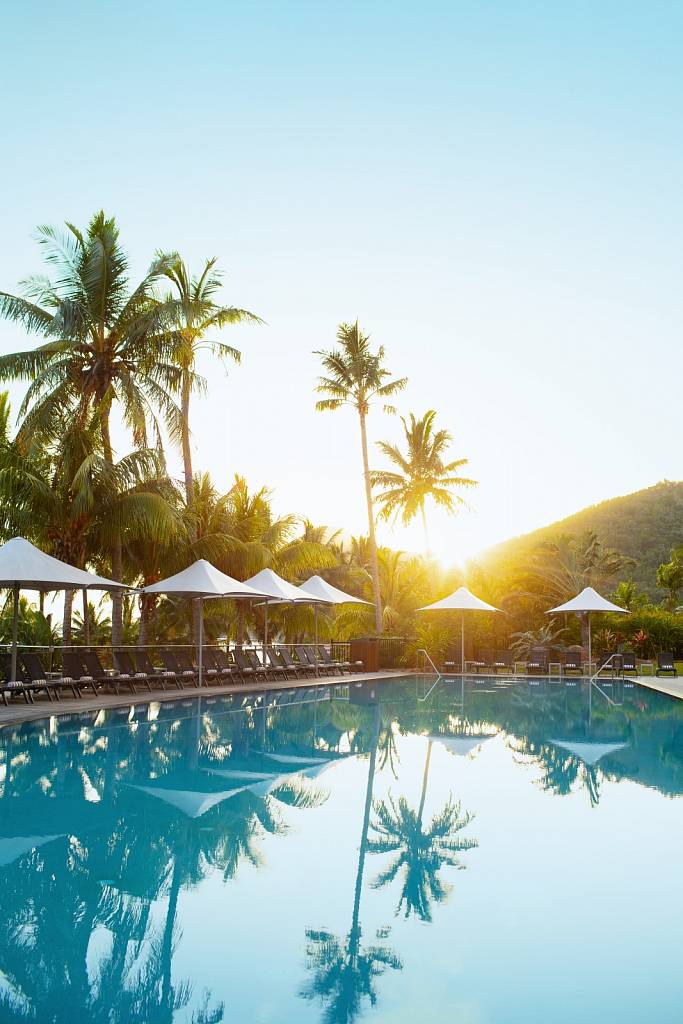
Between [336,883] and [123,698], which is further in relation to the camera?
[123,698]

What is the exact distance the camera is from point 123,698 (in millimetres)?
15156

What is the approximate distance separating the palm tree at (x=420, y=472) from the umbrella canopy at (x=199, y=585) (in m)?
16.0

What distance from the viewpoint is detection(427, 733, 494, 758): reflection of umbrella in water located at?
1081cm

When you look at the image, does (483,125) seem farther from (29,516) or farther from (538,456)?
(538,456)

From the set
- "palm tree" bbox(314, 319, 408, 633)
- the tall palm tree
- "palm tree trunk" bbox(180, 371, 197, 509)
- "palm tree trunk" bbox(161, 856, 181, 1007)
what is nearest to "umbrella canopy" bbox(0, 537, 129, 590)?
the tall palm tree

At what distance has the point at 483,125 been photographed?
47.9ft

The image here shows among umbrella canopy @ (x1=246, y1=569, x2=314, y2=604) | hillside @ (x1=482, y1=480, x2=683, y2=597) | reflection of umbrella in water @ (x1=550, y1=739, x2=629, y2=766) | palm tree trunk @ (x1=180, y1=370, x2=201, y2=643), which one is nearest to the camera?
reflection of umbrella in water @ (x1=550, y1=739, x2=629, y2=766)

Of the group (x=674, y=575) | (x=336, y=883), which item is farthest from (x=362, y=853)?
(x=674, y=575)

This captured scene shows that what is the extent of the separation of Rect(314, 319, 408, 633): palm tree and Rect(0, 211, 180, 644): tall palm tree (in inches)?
449

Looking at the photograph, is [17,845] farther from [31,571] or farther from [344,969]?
[31,571]

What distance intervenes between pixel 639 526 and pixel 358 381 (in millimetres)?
30938

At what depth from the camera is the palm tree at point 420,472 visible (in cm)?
3378

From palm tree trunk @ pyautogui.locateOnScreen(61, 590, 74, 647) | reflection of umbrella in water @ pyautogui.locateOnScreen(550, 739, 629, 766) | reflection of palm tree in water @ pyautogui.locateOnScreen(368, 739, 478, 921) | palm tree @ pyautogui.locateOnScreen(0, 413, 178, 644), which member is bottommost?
reflection of umbrella in water @ pyautogui.locateOnScreen(550, 739, 629, 766)

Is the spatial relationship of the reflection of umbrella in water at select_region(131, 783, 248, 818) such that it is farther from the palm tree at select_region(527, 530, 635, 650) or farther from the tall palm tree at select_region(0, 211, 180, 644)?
the palm tree at select_region(527, 530, 635, 650)
